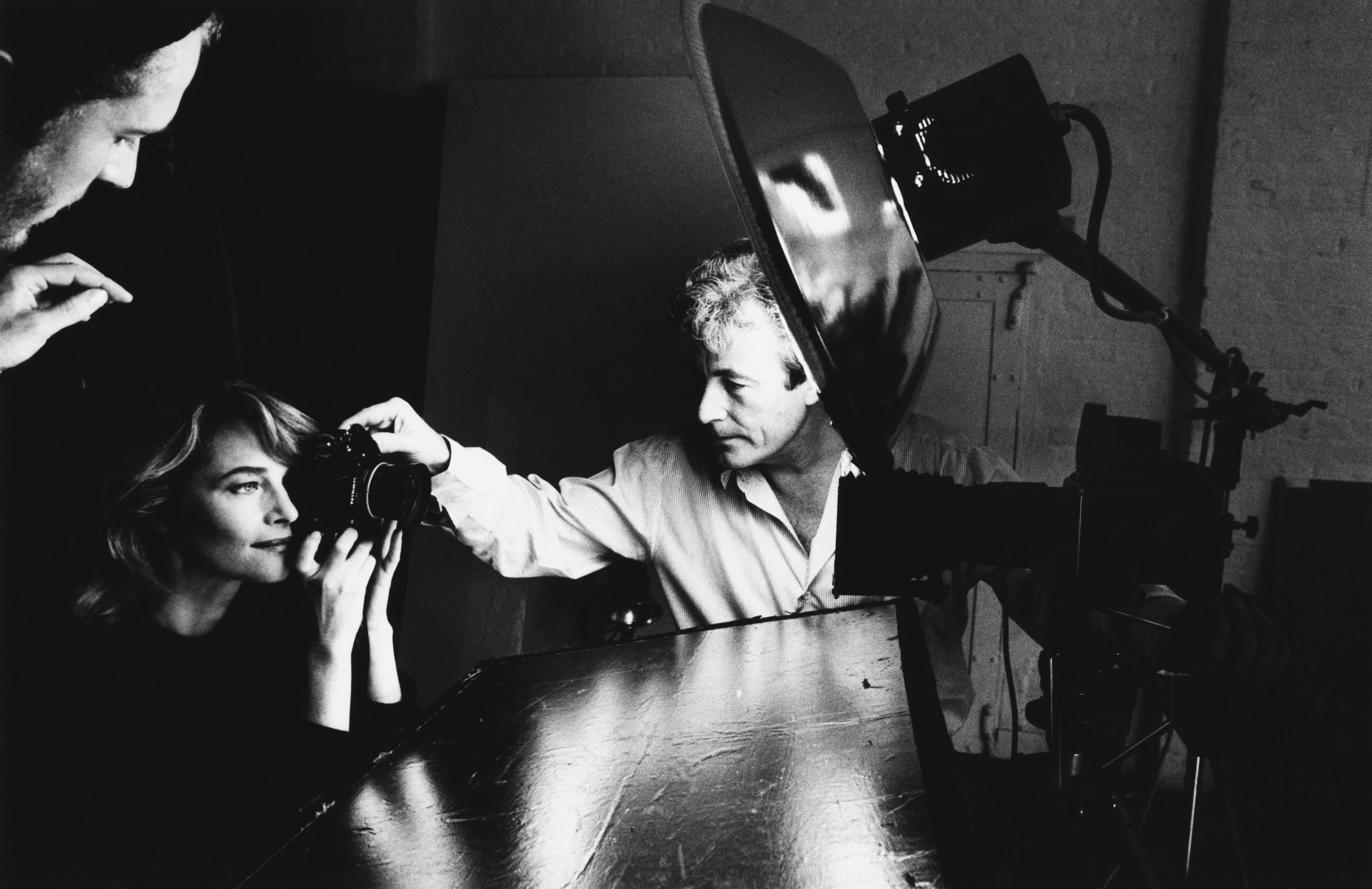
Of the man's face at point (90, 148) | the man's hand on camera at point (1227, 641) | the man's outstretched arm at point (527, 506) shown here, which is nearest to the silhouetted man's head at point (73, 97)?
the man's face at point (90, 148)

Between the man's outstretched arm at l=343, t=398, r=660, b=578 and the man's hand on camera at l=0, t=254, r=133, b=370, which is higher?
the man's hand on camera at l=0, t=254, r=133, b=370

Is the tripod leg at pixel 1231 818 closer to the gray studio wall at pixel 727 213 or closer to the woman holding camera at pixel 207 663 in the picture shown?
the gray studio wall at pixel 727 213

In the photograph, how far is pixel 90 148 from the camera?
1101 millimetres

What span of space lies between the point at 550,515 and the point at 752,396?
1.83 feet

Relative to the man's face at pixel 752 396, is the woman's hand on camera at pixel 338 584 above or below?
below

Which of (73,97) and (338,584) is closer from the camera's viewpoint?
(73,97)

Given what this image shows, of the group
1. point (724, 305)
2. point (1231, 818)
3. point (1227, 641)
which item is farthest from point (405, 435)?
point (1231, 818)

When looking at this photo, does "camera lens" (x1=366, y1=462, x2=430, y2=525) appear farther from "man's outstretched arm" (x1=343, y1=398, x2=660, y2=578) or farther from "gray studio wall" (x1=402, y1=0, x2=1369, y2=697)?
"gray studio wall" (x1=402, y1=0, x2=1369, y2=697)

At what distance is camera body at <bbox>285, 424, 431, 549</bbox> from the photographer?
4.67ft

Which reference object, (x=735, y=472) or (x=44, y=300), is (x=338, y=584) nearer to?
(x=44, y=300)

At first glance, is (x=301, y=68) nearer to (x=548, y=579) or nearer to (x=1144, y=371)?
(x=548, y=579)

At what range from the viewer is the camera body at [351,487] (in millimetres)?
1424

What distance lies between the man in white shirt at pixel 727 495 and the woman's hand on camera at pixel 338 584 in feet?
1.17

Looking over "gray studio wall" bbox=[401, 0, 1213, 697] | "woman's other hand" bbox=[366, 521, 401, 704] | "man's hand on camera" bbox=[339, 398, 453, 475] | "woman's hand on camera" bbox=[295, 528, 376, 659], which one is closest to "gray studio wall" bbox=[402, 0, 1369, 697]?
"gray studio wall" bbox=[401, 0, 1213, 697]
